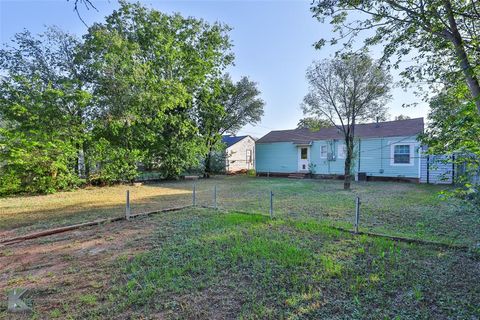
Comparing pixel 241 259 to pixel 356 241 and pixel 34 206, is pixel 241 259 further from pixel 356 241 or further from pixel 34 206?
pixel 34 206

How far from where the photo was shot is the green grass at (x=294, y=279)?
7.62 feet

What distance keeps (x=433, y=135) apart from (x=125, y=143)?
1287 cm

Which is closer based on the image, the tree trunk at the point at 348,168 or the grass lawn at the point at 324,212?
the grass lawn at the point at 324,212

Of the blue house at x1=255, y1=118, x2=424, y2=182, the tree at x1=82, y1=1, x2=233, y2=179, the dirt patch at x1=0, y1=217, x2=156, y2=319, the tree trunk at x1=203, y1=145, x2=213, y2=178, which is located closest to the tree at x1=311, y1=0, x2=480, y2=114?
the dirt patch at x1=0, y1=217, x2=156, y2=319

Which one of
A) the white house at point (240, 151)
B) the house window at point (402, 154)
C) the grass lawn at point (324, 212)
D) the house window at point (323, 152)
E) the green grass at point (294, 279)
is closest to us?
the green grass at point (294, 279)

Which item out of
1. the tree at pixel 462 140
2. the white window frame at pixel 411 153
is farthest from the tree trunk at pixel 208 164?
the tree at pixel 462 140

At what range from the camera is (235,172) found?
23281mm

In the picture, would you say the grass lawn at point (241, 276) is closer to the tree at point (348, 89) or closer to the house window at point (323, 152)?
the tree at point (348, 89)

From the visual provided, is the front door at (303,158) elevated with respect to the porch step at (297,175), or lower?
elevated

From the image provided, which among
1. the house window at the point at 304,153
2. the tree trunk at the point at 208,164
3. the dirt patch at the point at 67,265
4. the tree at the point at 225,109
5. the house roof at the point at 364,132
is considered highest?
the tree at the point at 225,109

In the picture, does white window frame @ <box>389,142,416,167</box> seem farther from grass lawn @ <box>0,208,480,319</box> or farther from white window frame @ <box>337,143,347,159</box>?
grass lawn @ <box>0,208,480,319</box>

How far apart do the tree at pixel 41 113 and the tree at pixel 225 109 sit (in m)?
8.47

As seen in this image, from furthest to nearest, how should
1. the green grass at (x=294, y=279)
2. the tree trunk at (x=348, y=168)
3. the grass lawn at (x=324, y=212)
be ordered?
1. the tree trunk at (x=348, y=168)
2. the grass lawn at (x=324, y=212)
3. the green grass at (x=294, y=279)

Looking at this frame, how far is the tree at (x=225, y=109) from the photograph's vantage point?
18.4 metres
